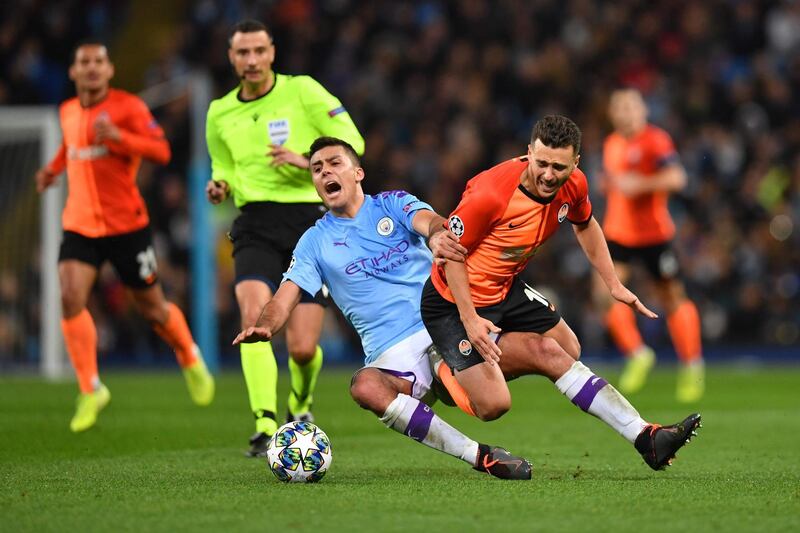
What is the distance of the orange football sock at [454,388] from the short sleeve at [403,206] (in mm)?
695

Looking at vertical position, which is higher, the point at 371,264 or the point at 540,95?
the point at 540,95

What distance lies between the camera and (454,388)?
6.39m

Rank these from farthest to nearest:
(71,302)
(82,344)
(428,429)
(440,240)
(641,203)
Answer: (641,203)
(82,344)
(71,302)
(428,429)
(440,240)

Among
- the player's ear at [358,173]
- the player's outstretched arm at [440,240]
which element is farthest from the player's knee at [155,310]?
the player's outstretched arm at [440,240]

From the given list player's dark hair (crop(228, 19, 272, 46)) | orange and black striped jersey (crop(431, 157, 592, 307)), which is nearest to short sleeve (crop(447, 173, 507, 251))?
orange and black striped jersey (crop(431, 157, 592, 307))

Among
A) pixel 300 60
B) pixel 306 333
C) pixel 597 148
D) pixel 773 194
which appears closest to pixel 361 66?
pixel 300 60

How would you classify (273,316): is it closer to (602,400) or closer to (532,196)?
(532,196)

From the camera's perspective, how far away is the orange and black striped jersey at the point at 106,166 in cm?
902

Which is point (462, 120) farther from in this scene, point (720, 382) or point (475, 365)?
point (475, 365)

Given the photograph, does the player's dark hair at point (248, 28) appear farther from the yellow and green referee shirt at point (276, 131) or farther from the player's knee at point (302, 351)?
the player's knee at point (302, 351)

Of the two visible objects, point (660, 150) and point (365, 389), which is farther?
point (660, 150)

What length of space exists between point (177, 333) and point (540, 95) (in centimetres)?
1091

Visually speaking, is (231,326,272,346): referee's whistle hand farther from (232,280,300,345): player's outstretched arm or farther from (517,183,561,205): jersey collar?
(517,183,561,205): jersey collar

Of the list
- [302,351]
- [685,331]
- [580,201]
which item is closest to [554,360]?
[580,201]
